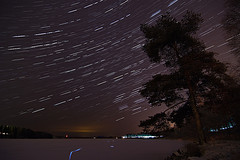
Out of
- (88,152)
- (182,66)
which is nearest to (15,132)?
(88,152)

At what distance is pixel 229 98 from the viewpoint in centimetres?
962

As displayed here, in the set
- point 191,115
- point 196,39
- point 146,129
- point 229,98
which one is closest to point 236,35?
point 229,98

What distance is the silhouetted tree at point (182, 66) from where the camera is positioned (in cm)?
1275

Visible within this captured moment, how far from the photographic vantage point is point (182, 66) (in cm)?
1309

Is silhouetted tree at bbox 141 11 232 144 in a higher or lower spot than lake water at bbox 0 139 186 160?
higher

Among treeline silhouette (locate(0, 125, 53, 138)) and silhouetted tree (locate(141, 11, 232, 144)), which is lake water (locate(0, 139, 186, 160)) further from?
treeline silhouette (locate(0, 125, 53, 138))

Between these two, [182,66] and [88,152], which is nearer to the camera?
[182,66]

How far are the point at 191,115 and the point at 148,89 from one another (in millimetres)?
5520

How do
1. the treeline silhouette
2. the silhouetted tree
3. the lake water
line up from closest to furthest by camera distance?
the silhouetted tree < the lake water < the treeline silhouette

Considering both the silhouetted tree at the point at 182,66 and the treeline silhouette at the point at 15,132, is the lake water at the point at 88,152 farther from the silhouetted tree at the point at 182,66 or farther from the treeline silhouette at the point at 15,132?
the treeline silhouette at the point at 15,132

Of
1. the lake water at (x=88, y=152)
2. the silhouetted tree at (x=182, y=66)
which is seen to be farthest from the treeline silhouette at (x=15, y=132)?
the silhouetted tree at (x=182, y=66)

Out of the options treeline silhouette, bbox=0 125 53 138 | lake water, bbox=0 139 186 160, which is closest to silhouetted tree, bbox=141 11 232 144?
lake water, bbox=0 139 186 160

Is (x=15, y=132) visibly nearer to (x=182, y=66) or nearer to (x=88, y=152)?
(x=88, y=152)

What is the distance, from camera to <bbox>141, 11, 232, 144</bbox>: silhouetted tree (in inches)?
502
